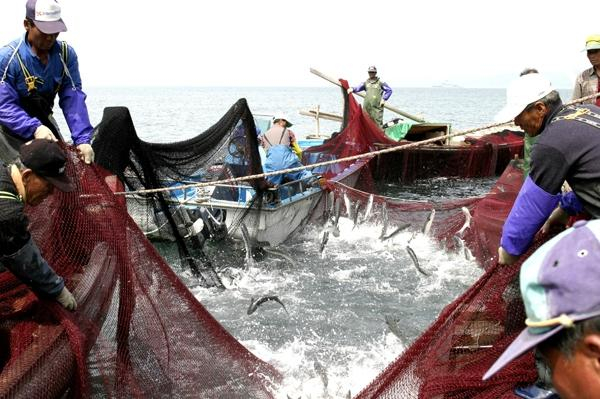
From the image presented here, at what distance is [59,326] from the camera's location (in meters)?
3.22

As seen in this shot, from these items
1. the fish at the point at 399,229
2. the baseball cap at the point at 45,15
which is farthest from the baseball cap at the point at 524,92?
the fish at the point at 399,229

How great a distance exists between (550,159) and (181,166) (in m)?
5.04

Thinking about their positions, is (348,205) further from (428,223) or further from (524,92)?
(524,92)

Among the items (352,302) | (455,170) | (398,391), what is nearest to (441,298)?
(352,302)

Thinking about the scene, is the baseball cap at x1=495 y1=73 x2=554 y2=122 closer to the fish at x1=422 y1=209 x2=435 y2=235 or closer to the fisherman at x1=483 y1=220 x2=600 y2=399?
the fisherman at x1=483 y1=220 x2=600 y2=399

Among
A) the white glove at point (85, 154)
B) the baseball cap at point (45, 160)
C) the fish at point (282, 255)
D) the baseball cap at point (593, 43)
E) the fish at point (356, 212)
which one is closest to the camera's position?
the baseball cap at point (45, 160)

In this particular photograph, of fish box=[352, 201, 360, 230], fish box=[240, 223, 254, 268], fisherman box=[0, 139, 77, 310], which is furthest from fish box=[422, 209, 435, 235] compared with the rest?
fisherman box=[0, 139, 77, 310]

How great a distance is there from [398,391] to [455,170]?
1651 cm

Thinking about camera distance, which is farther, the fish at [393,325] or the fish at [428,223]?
the fish at [428,223]

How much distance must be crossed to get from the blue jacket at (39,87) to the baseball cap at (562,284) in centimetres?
420

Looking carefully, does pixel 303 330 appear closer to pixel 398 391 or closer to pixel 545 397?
pixel 398 391

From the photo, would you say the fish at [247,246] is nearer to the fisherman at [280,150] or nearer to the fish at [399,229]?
the fisherman at [280,150]

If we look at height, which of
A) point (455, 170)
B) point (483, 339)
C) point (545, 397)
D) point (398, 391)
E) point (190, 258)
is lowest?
point (455, 170)

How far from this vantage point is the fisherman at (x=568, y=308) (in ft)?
4.02
